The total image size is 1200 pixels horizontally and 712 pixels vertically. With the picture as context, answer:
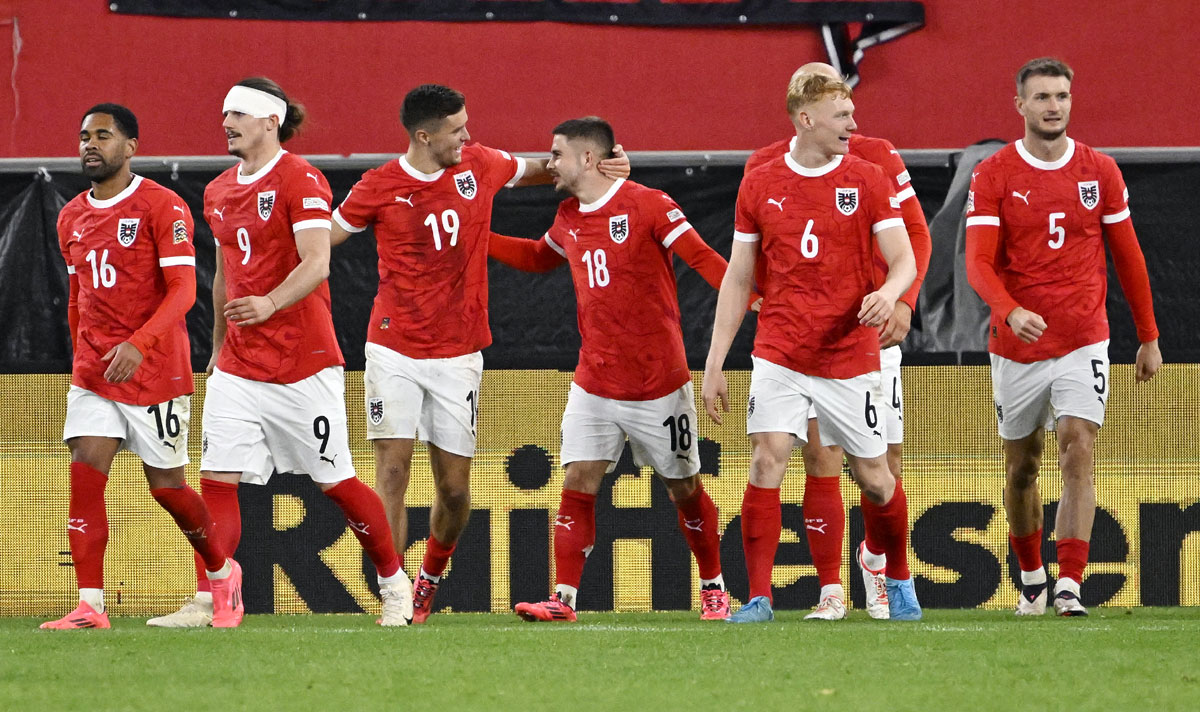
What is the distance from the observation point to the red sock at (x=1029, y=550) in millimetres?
6789

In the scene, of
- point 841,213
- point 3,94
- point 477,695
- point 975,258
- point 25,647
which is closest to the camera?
point 477,695

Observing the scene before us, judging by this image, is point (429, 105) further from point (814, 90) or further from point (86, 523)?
point (86, 523)

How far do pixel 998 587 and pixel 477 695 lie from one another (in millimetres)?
3876

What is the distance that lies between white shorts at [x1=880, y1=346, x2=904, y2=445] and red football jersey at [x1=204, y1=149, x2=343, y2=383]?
2.27 m

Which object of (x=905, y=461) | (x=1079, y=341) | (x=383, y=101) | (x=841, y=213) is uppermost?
(x=383, y=101)

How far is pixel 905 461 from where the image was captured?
7.52 meters

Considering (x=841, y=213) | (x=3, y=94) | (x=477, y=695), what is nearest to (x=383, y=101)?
(x=3, y=94)

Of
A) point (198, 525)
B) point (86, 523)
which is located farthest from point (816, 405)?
point (86, 523)

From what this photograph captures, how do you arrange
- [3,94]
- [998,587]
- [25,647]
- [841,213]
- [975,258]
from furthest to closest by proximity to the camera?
[3,94] → [998,587] → [975,258] → [841,213] → [25,647]

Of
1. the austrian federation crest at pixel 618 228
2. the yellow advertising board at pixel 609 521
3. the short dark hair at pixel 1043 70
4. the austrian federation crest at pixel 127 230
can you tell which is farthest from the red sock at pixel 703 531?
the austrian federation crest at pixel 127 230

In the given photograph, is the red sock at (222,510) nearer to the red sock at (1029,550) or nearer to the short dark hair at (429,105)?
the short dark hair at (429,105)

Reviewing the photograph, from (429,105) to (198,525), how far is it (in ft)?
5.94

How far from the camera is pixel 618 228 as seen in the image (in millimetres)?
6430

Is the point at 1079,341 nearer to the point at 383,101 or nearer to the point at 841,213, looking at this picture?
the point at 841,213
